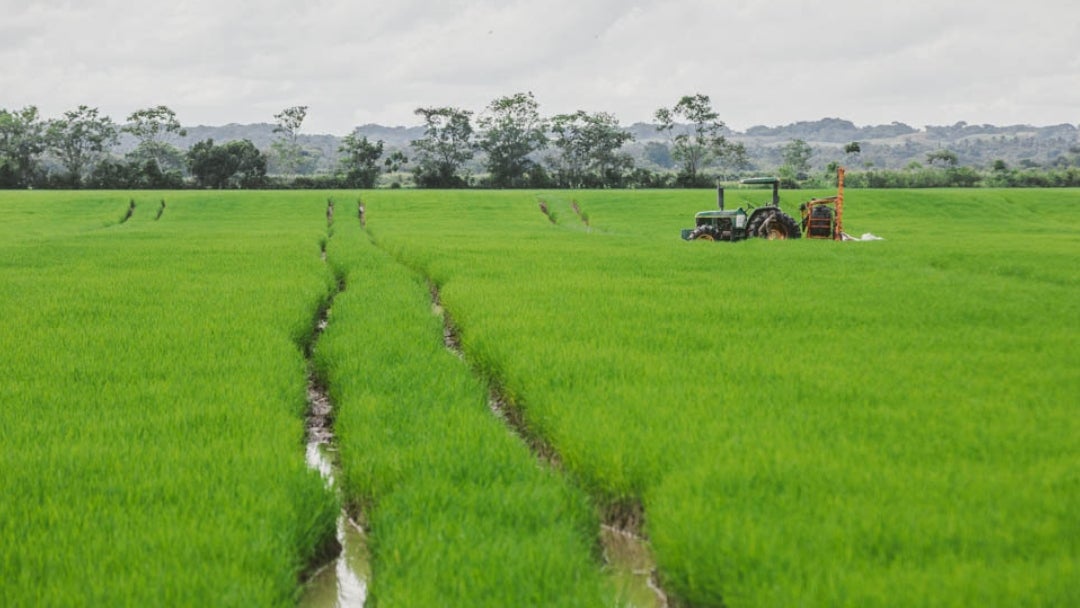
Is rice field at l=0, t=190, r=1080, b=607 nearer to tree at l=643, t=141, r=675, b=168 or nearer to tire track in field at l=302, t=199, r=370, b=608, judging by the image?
tire track in field at l=302, t=199, r=370, b=608

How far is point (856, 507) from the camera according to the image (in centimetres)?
359

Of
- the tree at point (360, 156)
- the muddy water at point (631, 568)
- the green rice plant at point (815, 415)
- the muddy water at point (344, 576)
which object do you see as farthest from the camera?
the tree at point (360, 156)

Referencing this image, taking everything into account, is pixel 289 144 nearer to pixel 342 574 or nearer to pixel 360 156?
pixel 360 156

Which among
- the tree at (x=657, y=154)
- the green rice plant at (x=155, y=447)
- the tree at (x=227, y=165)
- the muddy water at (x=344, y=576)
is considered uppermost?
the tree at (x=657, y=154)

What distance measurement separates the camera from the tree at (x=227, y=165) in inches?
2132

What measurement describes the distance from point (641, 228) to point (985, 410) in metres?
27.1

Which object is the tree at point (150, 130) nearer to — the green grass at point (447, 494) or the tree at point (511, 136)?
the tree at point (511, 136)

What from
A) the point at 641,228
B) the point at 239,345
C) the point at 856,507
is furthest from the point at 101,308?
the point at 641,228

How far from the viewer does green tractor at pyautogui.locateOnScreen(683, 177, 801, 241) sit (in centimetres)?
1884

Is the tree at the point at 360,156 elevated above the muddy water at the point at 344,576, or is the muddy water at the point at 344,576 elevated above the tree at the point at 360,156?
the tree at the point at 360,156

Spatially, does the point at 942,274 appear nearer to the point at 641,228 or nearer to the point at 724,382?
the point at 724,382

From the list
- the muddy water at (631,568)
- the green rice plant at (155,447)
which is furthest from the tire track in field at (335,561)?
the muddy water at (631,568)

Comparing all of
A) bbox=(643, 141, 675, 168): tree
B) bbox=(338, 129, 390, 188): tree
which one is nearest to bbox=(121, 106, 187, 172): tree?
bbox=(338, 129, 390, 188): tree

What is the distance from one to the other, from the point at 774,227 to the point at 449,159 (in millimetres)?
57963
